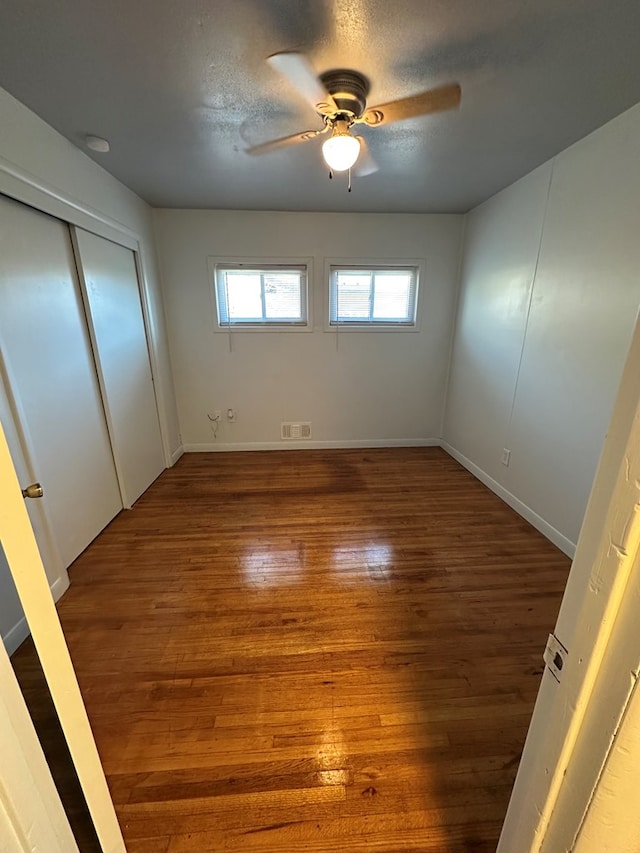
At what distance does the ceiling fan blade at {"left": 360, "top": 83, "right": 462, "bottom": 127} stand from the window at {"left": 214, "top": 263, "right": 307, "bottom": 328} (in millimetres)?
1833

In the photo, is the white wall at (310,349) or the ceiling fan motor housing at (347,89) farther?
the white wall at (310,349)

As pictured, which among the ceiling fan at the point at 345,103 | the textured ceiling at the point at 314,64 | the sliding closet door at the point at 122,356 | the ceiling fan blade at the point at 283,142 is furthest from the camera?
the sliding closet door at the point at 122,356

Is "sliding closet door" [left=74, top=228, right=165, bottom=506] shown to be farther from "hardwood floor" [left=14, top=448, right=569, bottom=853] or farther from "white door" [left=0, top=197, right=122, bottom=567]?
"hardwood floor" [left=14, top=448, right=569, bottom=853]

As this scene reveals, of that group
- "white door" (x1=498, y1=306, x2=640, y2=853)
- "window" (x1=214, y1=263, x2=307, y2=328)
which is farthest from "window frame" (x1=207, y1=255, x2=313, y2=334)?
"white door" (x1=498, y1=306, x2=640, y2=853)

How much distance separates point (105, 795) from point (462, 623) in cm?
153

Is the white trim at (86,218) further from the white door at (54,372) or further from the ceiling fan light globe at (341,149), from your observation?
the ceiling fan light globe at (341,149)

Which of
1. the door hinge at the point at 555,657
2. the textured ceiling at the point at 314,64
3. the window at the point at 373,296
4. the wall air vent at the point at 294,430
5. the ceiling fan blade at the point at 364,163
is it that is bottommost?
the wall air vent at the point at 294,430

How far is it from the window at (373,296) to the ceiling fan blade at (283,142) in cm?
153

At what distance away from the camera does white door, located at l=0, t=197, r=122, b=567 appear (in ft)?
5.55

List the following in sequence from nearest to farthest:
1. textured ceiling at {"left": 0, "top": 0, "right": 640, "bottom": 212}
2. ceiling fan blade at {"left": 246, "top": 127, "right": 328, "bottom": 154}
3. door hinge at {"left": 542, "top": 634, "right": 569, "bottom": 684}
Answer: door hinge at {"left": 542, "top": 634, "right": 569, "bottom": 684}
textured ceiling at {"left": 0, "top": 0, "right": 640, "bottom": 212}
ceiling fan blade at {"left": 246, "top": 127, "right": 328, "bottom": 154}

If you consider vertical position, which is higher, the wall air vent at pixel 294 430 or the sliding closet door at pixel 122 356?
the sliding closet door at pixel 122 356

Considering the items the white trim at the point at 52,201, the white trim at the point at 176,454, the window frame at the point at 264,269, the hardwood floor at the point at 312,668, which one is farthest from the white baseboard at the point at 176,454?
the white trim at the point at 52,201

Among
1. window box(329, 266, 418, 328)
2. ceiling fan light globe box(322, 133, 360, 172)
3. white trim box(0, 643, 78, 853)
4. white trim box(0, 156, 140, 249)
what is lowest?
white trim box(0, 643, 78, 853)

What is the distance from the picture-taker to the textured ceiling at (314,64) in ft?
4.05
